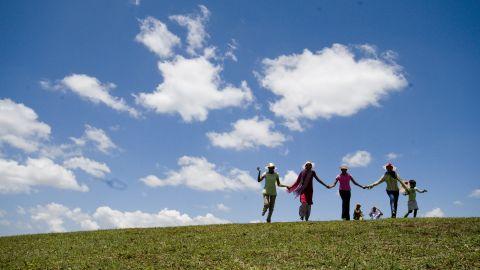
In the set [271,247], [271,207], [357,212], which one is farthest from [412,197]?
[271,247]

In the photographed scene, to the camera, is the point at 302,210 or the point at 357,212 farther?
the point at 357,212

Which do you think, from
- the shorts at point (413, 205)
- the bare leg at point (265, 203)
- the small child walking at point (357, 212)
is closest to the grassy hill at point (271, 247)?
the bare leg at point (265, 203)

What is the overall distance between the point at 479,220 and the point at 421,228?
3.28 metres

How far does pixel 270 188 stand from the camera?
24953 millimetres

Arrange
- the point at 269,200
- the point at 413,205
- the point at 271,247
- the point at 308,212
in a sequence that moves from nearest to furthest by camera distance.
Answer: the point at 271,247, the point at 308,212, the point at 269,200, the point at 413,205

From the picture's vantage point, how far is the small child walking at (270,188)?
2486 cm

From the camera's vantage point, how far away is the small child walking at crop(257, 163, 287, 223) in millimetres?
24859

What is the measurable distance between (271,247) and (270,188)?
7.89 metres

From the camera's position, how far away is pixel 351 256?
15.2 meters

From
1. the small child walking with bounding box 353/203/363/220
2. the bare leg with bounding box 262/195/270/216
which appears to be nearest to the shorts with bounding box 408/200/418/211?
the small child walking with bounding box 353/203/363/220

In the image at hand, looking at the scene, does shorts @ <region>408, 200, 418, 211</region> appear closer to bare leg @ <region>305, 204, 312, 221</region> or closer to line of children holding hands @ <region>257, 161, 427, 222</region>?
line of children holding hands @ <region>257, 161, 427, 222</region>

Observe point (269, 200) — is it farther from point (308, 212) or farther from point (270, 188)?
point (308, 212)

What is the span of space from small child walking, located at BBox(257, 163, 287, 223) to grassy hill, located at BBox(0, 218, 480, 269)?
2465 mm

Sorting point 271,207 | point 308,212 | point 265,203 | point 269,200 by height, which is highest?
point 269,200
